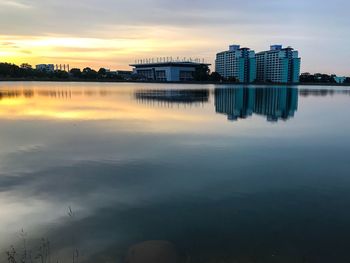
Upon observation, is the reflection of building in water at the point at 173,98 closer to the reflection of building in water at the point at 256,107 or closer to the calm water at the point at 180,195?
the reflection of building in water at the point at 256,107

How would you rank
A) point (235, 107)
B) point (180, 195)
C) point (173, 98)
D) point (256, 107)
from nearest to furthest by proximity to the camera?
point (180, 195)
point (235, 107)
point (256, 107)
point (173, 98)

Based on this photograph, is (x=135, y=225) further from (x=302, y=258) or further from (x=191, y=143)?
(x=191, y=143)

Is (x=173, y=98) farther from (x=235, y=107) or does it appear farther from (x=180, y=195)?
(x=180, y=195)

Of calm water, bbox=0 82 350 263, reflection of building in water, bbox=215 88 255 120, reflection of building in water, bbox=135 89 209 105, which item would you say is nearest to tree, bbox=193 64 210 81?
reflection of building in water, bbox=135 89 209 105

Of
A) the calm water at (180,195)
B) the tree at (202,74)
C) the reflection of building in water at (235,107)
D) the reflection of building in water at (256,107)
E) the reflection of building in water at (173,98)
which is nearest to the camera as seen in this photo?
the calm water at (180,195)

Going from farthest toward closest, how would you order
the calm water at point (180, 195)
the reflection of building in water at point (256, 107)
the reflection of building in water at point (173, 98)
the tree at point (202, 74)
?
the tree at point (202, 74)
the reflection of building in water at point (173, 98)
the reflection of building in water at point (256, 107)
the calm water at point (180, 195)

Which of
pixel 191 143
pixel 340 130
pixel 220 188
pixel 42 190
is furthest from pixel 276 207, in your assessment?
pixel 340 130

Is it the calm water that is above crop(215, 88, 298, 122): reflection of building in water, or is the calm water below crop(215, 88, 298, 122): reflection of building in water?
below

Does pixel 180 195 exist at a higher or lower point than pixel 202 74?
lower

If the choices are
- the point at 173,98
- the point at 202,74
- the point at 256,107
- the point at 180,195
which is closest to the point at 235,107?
the point at 256,107

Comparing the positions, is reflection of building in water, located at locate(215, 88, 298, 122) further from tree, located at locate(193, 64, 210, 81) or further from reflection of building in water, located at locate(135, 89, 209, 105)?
tree, located at locate(193, 64, 210, 81)

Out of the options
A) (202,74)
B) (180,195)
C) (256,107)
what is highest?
(202,74)

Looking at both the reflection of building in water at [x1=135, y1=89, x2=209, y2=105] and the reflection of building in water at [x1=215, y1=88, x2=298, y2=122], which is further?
the reflection of building in water at [x1=135, y1=89, x2=209, y2=105]

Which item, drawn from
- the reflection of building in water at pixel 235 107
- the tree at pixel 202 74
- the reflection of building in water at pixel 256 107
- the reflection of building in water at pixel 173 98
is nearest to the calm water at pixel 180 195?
the reflection of building in water at pixel 256 107
